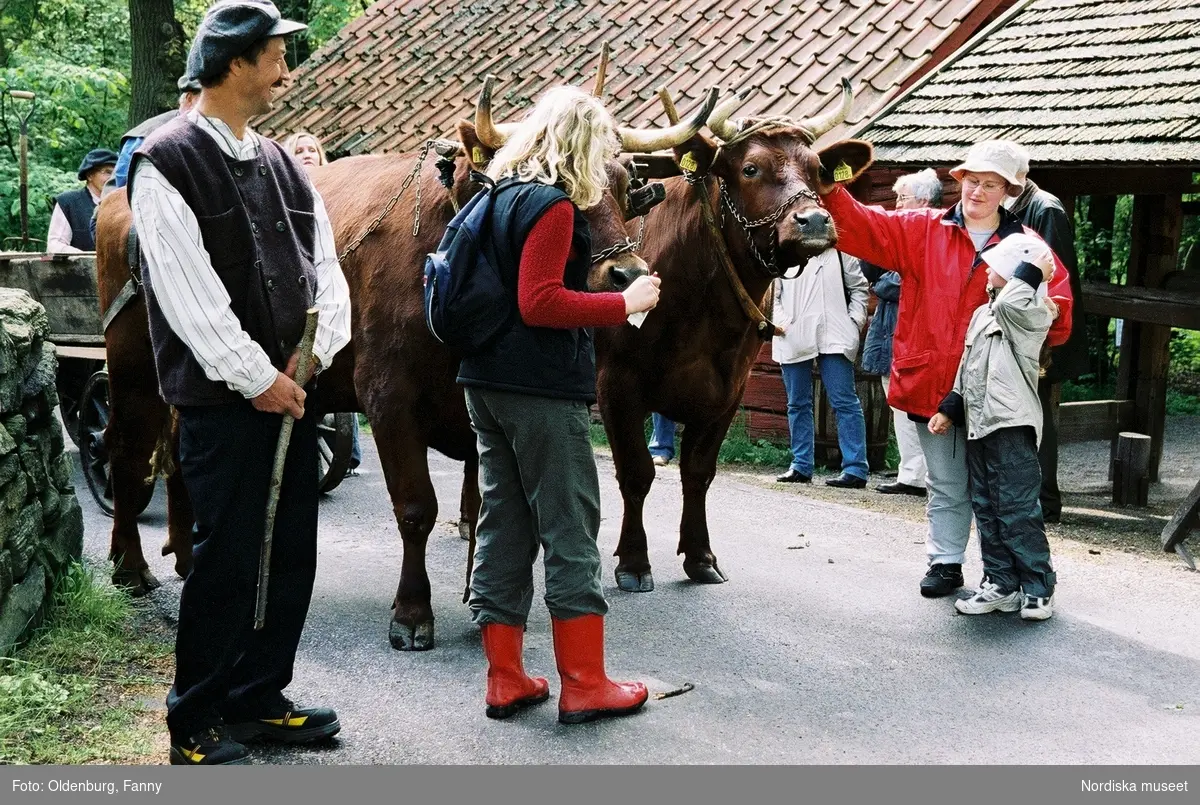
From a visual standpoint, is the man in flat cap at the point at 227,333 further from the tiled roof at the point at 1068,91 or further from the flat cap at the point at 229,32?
the tiled roof at the point at 1068,91

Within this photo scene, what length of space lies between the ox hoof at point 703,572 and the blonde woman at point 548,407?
6.53ft

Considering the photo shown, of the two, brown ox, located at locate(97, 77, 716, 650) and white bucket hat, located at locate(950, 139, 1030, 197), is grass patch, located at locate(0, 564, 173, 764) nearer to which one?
brown ox, located at locate(97, 77, 716, 650)

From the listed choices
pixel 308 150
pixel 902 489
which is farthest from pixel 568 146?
pixel 902 489

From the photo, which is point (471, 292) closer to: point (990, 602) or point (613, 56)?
point (990, 602)

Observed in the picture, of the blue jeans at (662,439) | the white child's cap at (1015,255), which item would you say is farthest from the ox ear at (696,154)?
the blue jeans at (662,439)

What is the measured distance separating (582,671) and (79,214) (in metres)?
7.71

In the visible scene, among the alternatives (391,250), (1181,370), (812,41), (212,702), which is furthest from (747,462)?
(1181,370)

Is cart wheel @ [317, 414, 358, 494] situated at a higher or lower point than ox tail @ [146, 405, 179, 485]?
lower

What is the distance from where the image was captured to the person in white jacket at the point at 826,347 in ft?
33.3

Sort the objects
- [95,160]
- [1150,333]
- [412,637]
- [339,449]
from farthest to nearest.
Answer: [1150,333] < [95,160] < [339,449] < [412,637]

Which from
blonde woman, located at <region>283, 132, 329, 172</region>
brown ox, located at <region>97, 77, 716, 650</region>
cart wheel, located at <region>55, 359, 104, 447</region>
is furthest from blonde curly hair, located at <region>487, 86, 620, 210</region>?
cart wheel, located at <region>55, 359, 104, 447</region>

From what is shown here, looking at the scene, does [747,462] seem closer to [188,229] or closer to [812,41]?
[812,41]

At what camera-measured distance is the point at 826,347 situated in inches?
400

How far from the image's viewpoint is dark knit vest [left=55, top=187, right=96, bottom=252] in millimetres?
10602
